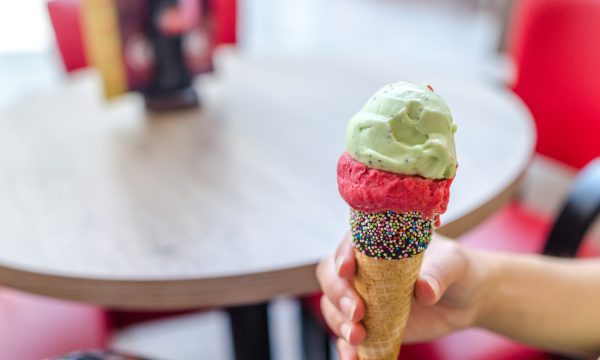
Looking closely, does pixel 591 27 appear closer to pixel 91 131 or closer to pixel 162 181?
pixel 162 181

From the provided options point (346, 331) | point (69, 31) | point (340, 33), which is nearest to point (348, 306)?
point (346, 331)

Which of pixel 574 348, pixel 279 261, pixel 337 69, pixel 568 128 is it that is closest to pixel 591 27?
pixel 568 128

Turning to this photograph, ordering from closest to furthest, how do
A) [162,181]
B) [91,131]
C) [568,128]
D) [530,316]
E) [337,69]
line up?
1. [530,316]
2. [162,181]
3. [91,131]
4. [568,128]
5. [337,69]

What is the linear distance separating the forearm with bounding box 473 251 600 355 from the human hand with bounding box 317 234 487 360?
40 millimetres

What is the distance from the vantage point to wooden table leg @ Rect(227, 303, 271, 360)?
1009mm

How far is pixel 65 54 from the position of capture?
1604 millimetres

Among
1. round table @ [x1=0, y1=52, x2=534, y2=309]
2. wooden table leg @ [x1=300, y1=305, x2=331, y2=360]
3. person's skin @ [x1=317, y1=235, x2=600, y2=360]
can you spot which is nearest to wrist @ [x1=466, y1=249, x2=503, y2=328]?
person's skin @ [x1=317, y1=235, x2=600, y2=360]

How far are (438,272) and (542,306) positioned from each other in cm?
22

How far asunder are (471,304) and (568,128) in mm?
827

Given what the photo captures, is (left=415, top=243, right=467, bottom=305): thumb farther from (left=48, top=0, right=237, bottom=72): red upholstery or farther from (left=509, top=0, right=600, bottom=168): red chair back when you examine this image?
(left=48, top=0, right=237, bottom=72): red upholstery

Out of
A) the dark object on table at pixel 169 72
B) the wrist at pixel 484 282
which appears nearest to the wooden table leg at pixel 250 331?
the wrist at pixel 484 282

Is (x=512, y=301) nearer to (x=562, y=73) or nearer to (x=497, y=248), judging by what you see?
(x=497, y=248)

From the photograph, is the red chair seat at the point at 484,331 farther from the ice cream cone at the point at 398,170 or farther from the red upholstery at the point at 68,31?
the red upholstery at the point at 68,31

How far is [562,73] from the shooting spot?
4.44ft
